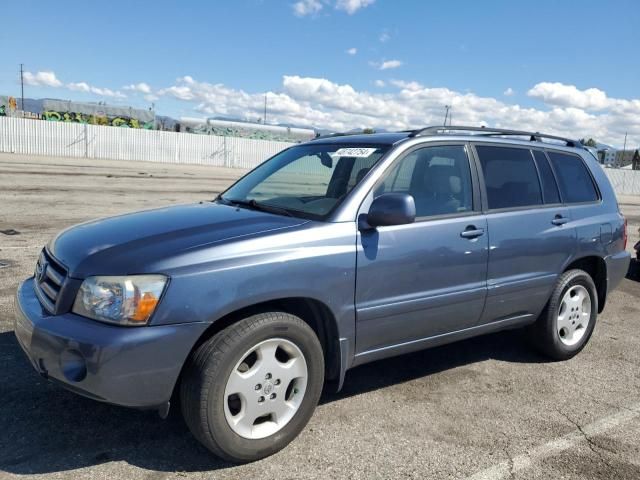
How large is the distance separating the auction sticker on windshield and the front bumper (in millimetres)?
1689

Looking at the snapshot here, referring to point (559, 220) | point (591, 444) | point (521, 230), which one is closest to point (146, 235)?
point (521, 230)

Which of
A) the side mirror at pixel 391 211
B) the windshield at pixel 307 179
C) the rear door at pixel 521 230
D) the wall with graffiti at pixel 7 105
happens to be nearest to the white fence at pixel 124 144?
the wall with graffiti at pixel 7 105

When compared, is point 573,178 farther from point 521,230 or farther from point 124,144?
point 124,144

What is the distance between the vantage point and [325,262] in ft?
10.5

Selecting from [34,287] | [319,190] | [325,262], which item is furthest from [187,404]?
[319,190]

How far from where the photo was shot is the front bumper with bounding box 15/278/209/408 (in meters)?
2.66

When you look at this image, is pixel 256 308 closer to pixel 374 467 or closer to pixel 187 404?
pixel 187 404

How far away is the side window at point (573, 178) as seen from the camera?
4.84m

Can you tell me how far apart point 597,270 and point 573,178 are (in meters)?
0.88

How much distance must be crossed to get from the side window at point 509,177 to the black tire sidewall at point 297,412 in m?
1.84

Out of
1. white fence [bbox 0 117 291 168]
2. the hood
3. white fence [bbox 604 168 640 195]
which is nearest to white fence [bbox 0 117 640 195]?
white fence [bbox 0 117 291 168]

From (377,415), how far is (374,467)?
610mm

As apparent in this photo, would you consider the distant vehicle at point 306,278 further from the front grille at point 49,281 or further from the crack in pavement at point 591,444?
the crack in pavement at point 591,444

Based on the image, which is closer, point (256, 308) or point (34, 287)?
point (256, 308)
